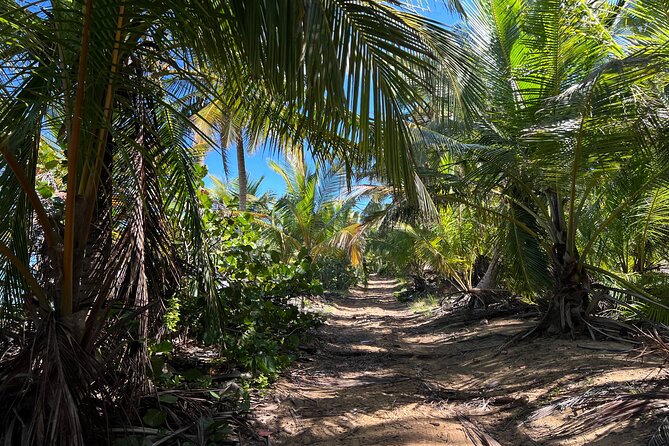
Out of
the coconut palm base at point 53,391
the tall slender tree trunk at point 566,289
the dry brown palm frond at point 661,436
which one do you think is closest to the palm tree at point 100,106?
the coconut palm base at point 53,391

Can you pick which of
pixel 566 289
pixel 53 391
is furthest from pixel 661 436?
pixel 566 289

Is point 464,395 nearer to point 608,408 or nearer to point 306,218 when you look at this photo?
point 608,408

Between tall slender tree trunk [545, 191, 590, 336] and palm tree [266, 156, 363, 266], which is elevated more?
palm tree [266, 156, 363, 266]

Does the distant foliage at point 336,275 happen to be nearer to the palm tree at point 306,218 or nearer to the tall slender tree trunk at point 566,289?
the palm tree at point 306,218

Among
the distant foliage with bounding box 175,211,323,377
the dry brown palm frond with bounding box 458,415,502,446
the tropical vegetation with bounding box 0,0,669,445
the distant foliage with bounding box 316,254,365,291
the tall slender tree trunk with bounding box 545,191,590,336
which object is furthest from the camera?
the distant foliage with bounding box 316,254,365,291

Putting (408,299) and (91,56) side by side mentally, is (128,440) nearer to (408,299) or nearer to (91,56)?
(91,56)

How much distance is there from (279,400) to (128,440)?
1.63 m

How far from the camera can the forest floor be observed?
2998mm

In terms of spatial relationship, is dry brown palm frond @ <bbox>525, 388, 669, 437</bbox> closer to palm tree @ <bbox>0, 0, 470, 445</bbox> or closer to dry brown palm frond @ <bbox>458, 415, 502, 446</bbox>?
dry brown palm frond @ <bbox>458, 415, 502, 446</bbox>

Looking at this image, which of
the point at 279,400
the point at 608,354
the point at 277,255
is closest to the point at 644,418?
the point at 608,354

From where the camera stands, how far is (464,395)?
412 cm

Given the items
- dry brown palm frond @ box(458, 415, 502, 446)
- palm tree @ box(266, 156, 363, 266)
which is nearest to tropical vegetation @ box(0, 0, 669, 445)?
dry brown palm frond @ box(458, 415, 502, 446)

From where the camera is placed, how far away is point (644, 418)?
8.76 feet

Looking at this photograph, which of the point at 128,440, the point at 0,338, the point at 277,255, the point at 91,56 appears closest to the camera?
the point at 91,56
